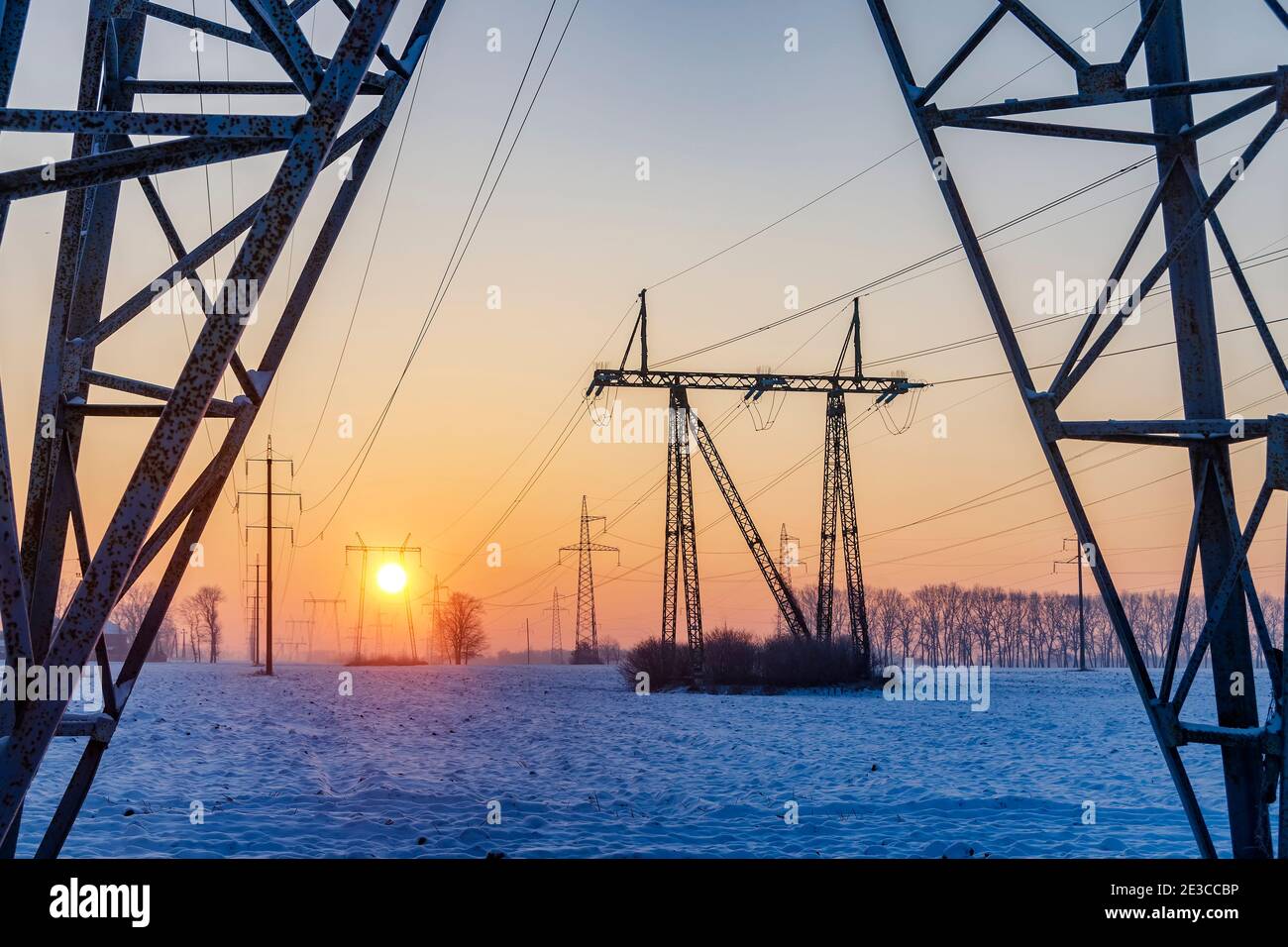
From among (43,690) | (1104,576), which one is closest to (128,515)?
(43,690)

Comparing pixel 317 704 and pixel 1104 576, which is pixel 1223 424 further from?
pixel 317 704

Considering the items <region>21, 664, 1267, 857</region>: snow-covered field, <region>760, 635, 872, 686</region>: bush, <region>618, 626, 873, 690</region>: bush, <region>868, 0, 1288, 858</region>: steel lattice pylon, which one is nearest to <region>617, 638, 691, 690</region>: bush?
<region>618, 626, 873, 690</region>: bush

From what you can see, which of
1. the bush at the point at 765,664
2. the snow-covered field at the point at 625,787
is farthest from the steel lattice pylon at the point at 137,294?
the bush at the point at 765,664

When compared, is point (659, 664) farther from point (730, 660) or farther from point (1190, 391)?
point (1190, 391)

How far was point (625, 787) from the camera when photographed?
1369 centimetres

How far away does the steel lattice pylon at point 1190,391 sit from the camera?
688 cm

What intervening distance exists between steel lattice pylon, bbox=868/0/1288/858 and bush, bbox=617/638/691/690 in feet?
117

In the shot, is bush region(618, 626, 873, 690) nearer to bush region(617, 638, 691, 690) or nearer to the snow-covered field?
bush region(617, 638, 691, 690)

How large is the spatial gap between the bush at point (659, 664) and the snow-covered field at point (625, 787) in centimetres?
1582

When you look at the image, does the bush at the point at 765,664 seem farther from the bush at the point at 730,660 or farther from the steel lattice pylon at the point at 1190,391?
the steel lattice pylon at the point at 1190,391

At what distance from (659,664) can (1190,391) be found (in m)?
37.0
